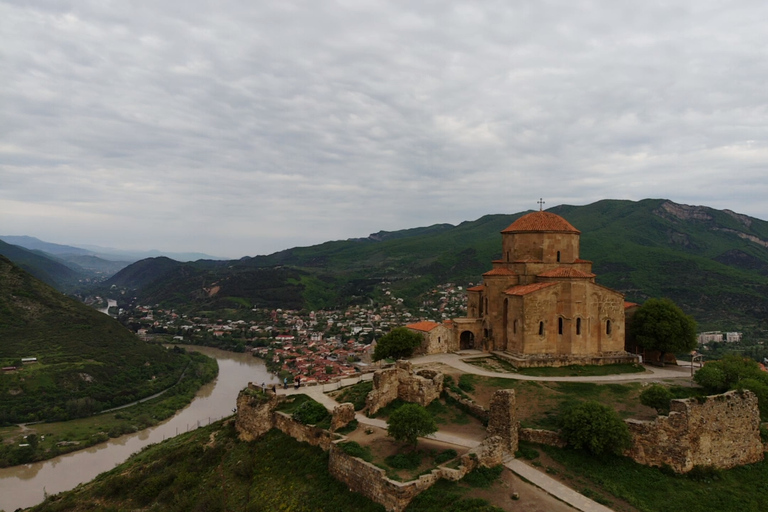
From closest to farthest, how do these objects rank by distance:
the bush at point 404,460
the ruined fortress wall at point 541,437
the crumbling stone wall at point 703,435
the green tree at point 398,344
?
the bush at point 404,460, the crumbling stone wall at point 703,435, the ruined fortress wall at point 541,437, the green tree at point 398,344

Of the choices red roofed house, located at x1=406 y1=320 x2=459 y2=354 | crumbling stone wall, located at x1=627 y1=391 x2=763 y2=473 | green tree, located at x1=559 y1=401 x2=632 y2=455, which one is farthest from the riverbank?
crumbling stone wall, located at x1=627 y1=391 x2=763 y2=473

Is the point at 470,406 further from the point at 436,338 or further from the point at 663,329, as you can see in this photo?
the point at 663,329

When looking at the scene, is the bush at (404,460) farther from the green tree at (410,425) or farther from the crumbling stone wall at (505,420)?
the crumbling stone wall at (505,420)

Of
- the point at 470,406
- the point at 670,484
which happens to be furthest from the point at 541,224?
the point at 670,484

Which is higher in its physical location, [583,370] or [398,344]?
[398,344]

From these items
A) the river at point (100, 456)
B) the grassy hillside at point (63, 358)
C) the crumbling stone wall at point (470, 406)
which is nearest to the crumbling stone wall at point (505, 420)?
the crumbling stone wall at point (470, 406)

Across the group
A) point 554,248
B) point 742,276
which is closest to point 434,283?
point 742,276

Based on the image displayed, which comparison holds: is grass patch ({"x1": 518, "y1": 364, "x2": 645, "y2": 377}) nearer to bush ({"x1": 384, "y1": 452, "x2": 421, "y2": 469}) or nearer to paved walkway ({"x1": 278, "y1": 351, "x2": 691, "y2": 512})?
paved walkway ({"x1": 278, "y1": 351, "x2": 691, "y2": 512})

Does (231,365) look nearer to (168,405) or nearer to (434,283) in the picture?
(168,405)
